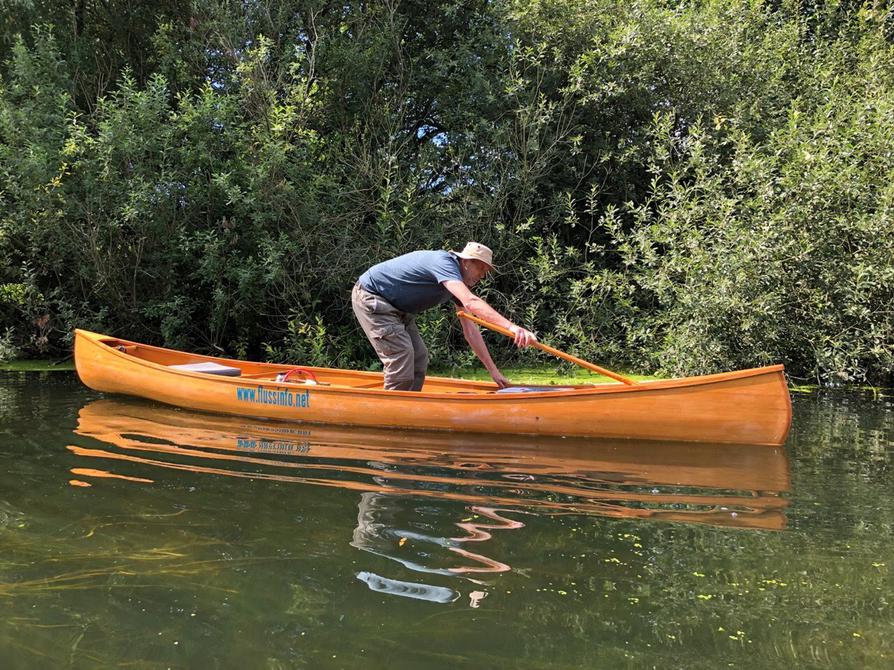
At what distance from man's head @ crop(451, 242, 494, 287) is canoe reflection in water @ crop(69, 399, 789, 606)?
125 cm

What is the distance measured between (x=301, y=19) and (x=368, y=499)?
8.31 meters

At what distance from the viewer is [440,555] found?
295cm

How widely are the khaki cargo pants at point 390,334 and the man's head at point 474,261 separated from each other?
0.68m

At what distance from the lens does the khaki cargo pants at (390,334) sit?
5.64m

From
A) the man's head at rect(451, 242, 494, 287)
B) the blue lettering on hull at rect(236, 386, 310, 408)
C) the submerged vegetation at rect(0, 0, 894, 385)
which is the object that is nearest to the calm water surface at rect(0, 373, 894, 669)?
the blue lettering on hull at rect(236, 386, 310, 408)

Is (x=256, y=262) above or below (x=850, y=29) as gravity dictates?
below

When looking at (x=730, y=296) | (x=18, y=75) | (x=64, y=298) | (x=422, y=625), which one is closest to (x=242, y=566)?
(x=422, y=625)

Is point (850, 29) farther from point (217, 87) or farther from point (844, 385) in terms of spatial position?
point (217, 87)

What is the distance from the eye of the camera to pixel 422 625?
2334 mm

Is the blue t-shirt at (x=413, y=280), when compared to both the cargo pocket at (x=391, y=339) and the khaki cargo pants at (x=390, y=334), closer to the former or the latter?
the khaki cargo pants at (x=390, y=334)

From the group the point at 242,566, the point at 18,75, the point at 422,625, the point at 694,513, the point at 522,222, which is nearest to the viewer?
the point at 422,625

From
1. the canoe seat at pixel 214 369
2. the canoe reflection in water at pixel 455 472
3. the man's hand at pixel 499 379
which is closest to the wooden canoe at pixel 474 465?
the canoe reflection in water at pixel 455 472

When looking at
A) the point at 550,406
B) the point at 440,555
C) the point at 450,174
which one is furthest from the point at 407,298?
the point at 450,174

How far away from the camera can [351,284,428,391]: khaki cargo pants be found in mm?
5641
